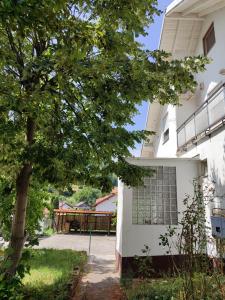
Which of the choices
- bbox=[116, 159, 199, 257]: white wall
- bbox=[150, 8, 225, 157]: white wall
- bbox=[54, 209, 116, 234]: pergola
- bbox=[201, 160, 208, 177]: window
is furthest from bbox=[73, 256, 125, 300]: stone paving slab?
bbox=[54, 209, 116, 234]: pergola

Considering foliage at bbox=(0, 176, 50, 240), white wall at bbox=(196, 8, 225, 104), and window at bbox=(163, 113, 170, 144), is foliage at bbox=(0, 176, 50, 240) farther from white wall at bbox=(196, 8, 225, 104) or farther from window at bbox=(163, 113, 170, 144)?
window at bbox=(163, 113, 170, 144)

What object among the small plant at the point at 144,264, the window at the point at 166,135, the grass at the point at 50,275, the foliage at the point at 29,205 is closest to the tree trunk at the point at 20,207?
the grass at the point at 50,275

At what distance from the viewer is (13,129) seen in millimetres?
5430

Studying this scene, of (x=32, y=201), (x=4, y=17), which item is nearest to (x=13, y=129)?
(x=4, y=17)

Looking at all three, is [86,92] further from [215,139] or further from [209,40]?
[209,40]

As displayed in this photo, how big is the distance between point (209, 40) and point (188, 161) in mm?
5240

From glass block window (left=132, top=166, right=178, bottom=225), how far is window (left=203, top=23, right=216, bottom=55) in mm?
5249

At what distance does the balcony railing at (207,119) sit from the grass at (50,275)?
6185 millimetres

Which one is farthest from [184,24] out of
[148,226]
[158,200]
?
[148,226]

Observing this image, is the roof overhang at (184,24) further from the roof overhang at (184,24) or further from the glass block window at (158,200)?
the glass block window at (158,200)

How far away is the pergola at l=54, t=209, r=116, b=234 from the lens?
1066 inches

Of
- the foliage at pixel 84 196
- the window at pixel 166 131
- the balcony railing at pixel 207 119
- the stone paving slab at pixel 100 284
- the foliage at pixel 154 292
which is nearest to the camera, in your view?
the foliage at pixel 154 292

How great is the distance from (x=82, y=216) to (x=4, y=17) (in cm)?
2628

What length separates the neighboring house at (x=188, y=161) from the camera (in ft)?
27.9
